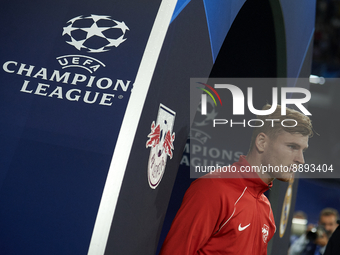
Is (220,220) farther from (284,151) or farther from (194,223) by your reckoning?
(284,151)

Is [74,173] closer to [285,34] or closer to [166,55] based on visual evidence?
[166,55]

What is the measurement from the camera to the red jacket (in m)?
1.36

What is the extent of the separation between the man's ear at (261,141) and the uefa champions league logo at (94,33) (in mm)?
773

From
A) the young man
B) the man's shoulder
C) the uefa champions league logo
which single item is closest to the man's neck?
the young man

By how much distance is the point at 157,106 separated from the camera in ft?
4.40

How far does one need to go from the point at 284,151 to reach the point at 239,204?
328 millimetres

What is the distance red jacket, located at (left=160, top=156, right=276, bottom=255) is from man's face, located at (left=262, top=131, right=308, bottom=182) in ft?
0.31

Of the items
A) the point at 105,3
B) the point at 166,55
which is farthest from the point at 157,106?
the point at 105,3

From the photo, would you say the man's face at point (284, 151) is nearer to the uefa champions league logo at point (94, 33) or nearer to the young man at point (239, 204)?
the young man at point (239, 204)

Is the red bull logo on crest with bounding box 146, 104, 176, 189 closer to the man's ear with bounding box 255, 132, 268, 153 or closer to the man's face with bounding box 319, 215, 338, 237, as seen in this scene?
the man's ear with bounding box 255, 132, 268, 153

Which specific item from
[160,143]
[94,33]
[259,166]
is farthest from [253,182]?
[94,33]

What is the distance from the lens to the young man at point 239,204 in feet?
4.50

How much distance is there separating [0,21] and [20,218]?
761 mm

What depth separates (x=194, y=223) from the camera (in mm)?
1360
